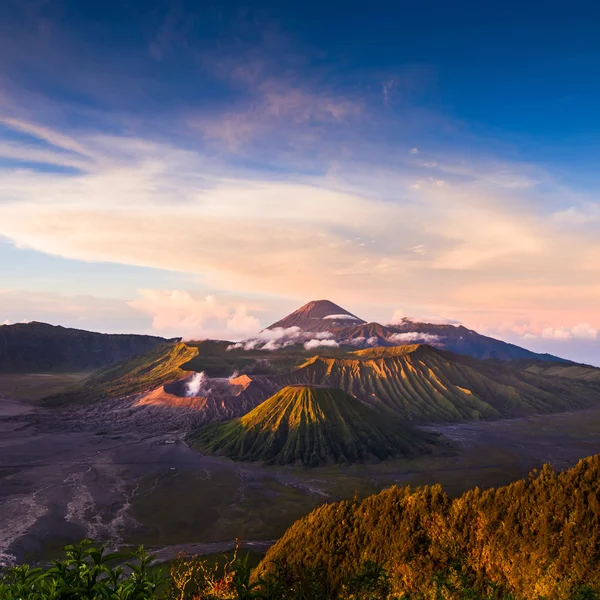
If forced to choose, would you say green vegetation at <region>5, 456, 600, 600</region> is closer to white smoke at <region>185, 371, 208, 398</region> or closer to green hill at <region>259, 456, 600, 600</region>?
green hill at <region>259, 456, 600, 600</region>

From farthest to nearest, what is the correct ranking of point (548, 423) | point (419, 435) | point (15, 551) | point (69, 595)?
point (548, 423)
point (419, 435)
point (15, 551)
point (69, 595)

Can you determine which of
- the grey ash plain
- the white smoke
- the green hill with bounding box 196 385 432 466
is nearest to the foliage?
the grey ash plain

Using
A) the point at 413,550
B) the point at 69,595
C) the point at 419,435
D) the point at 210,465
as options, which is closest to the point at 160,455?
the point at 210,465

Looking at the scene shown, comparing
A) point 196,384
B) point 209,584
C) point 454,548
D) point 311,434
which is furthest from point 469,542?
point 196,384

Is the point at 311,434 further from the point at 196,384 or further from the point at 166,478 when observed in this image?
the point at 196,384

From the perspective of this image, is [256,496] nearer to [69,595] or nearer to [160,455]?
[160,455]

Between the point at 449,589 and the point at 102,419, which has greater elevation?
the point at 449,589
